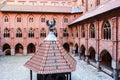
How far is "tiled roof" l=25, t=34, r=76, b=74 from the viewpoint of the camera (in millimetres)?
10805

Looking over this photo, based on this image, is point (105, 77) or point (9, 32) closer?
point (105, 77)

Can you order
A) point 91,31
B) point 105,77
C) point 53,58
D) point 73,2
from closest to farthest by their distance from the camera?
point 53,58
point 105,77
point 91,31
point 73,2

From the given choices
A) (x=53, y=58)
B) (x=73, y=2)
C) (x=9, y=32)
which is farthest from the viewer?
(x=73, y=2)

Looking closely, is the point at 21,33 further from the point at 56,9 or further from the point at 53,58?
the point at 53,58

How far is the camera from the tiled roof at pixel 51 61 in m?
10.8

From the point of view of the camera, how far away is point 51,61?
36.4 feet

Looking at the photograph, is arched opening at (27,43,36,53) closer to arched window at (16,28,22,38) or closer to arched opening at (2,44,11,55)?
arched window at (16,28,22,38)

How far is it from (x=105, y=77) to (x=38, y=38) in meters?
20.8

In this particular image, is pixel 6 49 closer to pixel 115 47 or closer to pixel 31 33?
pixel 31 33

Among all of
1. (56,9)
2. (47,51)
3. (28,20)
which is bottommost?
(47,51)

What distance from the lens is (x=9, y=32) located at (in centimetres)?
3569

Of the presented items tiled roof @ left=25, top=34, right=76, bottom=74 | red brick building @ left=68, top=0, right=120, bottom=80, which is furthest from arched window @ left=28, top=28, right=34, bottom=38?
tiled roof @ left=25, top=34, right=76, bottom=74

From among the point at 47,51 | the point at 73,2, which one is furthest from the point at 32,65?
the point at 73,2

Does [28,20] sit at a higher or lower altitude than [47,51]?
higher
